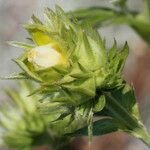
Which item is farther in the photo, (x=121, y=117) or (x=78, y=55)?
(x=121, y=117)

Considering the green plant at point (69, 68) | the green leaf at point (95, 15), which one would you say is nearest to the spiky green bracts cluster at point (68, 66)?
the green plant at point (69, 68)

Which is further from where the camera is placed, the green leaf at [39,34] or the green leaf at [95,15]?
the green leaf at [95,15]

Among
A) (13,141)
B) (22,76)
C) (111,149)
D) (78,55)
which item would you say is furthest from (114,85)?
(111,149)

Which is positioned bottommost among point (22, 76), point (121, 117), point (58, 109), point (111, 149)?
point (111, 149)

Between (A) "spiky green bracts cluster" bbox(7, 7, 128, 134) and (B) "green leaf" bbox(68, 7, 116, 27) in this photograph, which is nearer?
(A) "spiky green bracts cluster" bbox(7, 7, 128, 134)

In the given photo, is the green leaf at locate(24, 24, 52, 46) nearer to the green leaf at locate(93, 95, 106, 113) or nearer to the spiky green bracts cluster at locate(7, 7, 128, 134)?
the spiky green bracts cluster at locate(7, 7, 128, 134)

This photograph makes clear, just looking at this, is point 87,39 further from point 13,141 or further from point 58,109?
point 13,141

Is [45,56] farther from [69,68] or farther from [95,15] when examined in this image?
[95,15]

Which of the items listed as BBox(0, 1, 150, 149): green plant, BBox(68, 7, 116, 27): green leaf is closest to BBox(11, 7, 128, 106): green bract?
BBox(0, 1, 150, 149): green plant

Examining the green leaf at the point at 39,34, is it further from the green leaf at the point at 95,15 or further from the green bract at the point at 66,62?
the green leaf at the point at 95,15
